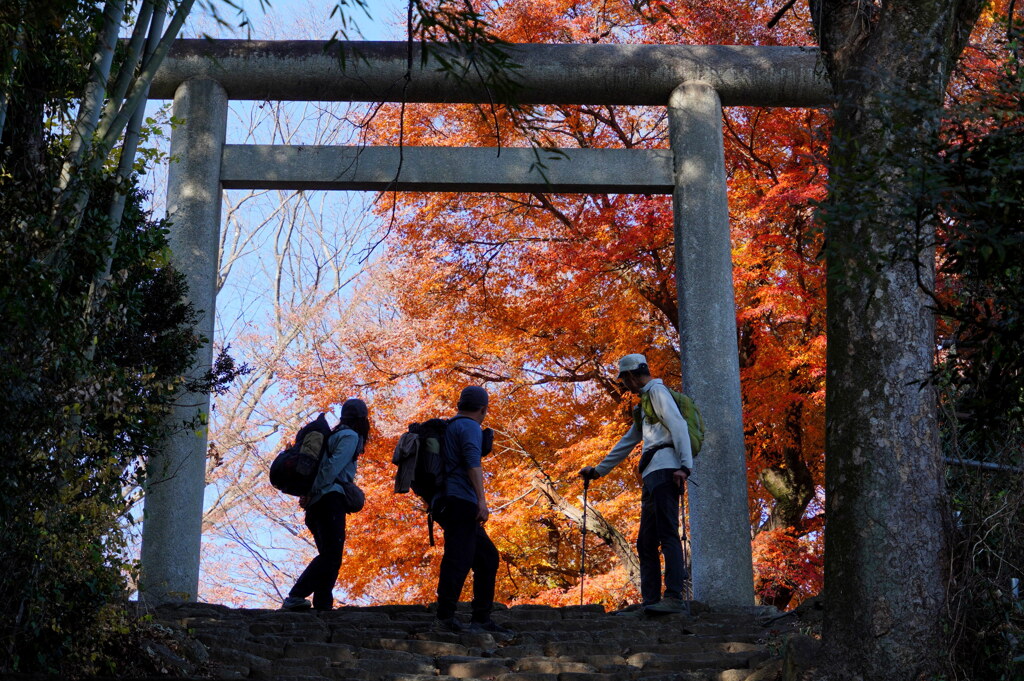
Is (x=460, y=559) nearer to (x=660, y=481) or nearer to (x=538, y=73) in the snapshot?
(x=660, y=481)

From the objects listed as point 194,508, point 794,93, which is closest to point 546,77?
point 794,93

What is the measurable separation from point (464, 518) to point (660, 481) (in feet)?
4.54

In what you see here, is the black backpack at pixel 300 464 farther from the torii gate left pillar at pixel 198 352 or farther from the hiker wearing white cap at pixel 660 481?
the hiker wearing white cap at pixel 660 481

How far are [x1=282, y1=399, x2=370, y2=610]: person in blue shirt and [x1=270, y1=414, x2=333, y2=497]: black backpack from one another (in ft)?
0.18

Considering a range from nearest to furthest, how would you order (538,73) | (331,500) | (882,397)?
(882,397), (331,500), (538,73)

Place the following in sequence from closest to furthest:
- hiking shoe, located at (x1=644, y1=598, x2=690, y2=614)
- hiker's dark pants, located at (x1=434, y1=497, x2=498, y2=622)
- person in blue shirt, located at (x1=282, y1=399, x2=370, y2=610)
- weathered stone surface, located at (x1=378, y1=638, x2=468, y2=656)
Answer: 1. weathered stone surface, located at (x1=378, y1=638, x2=468, y2=656)
2. hiker's dark pants, located at (x1=434, y1=497, x2=498, y2=622)
3. hiking shoe, located at (x1=644, y1=598, x2=690, y2=614)
4. person in blue shirt, located at (x1=282, y1=399, x2=370, y2=610)

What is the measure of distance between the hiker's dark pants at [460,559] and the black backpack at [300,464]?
1.06m

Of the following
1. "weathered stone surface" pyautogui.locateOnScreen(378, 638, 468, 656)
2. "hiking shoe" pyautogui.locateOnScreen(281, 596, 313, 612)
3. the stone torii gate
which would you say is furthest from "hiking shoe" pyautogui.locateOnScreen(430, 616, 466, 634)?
the stone torii gate

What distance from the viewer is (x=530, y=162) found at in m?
8.68

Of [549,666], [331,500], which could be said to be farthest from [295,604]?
[549,666]

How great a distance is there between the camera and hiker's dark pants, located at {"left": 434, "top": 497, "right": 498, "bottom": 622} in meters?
6.05

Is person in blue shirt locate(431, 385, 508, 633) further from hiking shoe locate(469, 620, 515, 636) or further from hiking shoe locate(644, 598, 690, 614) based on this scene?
hiking shoe locate(644, 598, 690, 614)

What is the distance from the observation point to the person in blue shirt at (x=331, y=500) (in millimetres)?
6836

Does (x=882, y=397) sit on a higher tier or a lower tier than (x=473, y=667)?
higher
